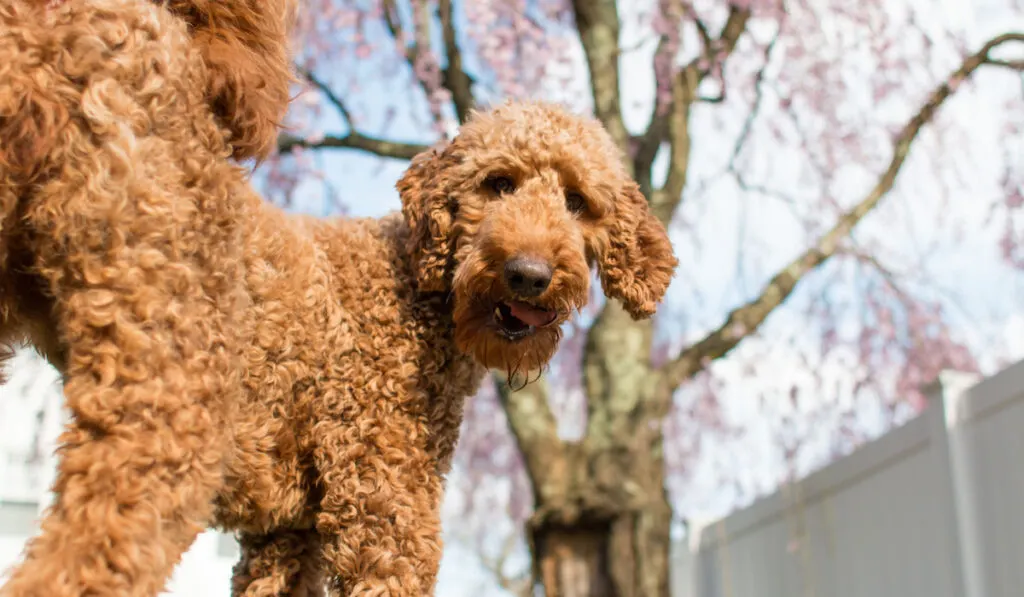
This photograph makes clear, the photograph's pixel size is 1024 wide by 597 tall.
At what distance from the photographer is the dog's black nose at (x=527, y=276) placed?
2.22 meters

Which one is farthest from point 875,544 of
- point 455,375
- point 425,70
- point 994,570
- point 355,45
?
point 455,375

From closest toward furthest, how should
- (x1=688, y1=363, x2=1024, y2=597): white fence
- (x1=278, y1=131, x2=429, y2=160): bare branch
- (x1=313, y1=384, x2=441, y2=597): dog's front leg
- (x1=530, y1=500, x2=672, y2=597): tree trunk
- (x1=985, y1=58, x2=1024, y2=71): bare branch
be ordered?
(x1=313, y1=384, x2=441, y2=597): dog's front leg < (x1=530, y1=500, x2=672, y2=597): tree trunk < (x1=688, y1=363, x2=1024, y2=597): white fence < (x1=278, y1=131, x2=429, y2=160): bare branch < (x1=985, y1=58, x2=1024, y2=71): bare branch

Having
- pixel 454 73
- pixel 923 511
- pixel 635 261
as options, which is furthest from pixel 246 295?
pixel 923 511

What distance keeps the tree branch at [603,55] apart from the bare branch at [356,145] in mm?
1142

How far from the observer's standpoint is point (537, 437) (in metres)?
6.16

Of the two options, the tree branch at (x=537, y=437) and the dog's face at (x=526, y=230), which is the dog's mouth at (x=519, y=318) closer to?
the dog's face at (x=526, y=230)

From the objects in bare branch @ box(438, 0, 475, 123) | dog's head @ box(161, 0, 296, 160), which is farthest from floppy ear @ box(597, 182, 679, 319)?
bare branch @ box(438, 0, 475, 123)

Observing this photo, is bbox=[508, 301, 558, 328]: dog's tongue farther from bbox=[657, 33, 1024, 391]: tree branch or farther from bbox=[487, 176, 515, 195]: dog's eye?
bbox=[657, 33, 1024, 391]: tree branch

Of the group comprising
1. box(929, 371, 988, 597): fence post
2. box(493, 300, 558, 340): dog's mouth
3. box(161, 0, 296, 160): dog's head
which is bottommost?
box(493, 300, 558, 340): dog's mouth

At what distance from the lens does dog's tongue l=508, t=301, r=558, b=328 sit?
2289 mm

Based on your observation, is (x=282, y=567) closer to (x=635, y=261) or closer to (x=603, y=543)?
(x=635, y=261)

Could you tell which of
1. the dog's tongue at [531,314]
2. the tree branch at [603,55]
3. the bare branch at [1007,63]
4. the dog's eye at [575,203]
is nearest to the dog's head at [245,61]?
the dog's tongue at [531,314]

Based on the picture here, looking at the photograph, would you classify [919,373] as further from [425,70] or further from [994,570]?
[425,70]

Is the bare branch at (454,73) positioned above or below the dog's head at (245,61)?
above
